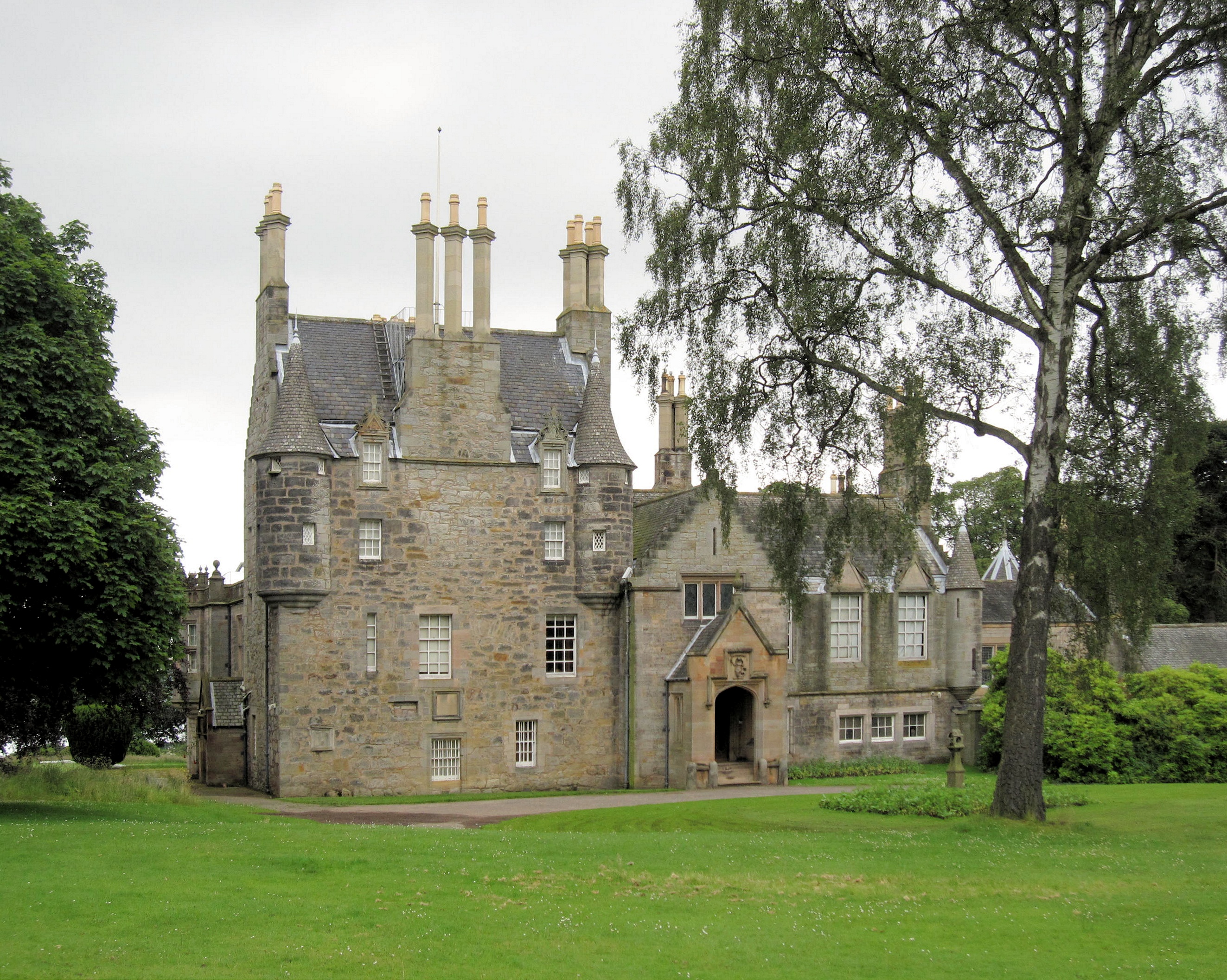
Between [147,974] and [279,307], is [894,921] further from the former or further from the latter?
[279,307]

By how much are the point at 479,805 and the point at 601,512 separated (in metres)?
9.33

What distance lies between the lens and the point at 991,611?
51.6 metres

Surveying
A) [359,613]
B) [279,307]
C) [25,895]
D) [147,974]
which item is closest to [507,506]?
[359,613]

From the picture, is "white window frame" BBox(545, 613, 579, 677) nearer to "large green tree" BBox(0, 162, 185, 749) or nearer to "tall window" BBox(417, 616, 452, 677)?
"tall window" BBox(417, 616, 452, 677)

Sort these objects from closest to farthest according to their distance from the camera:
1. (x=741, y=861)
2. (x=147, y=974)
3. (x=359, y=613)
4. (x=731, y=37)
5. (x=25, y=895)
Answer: (x=147, y=974) < (x=25, y=895) < (x=741, y=861) < (x=731, y=37) < (x=359, y=613)

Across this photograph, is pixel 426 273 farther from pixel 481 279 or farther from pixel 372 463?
pixel 372 463

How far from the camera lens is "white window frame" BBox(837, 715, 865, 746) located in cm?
4009

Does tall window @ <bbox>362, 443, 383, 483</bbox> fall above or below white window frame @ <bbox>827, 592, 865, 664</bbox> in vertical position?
above

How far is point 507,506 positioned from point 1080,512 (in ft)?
61.3

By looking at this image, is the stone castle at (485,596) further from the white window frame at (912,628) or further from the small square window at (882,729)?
the white window frame at (912,628)

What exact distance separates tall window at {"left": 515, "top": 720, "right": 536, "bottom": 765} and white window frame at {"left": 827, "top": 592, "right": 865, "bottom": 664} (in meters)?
9.41

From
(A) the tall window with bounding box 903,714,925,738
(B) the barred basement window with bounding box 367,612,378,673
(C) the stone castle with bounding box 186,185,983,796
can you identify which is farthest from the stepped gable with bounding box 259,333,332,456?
(A) the tall window with bounding box 903,714,925,738

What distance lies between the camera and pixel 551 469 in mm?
38094

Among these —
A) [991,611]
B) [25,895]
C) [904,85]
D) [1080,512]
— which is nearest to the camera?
[25,895]
